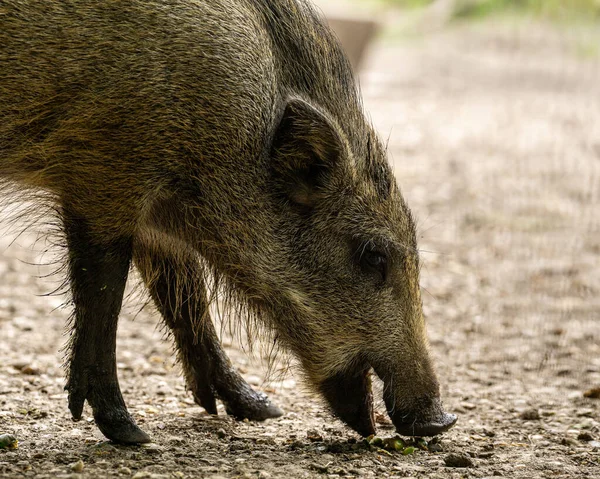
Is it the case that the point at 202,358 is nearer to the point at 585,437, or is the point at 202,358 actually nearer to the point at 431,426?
the point at 431,426

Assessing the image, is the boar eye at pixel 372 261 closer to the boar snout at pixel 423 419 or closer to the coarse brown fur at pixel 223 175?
the coarse brown fur at pixel 223 175

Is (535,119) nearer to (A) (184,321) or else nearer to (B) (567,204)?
(B) (567,204)

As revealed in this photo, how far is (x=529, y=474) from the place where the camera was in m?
4.60

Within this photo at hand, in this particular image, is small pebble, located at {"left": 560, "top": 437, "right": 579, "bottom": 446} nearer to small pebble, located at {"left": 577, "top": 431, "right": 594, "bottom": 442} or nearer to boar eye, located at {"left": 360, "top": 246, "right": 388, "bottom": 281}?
small pebble, located at {"left": 577, "top": 431, "right": 594, "bottom": 442}

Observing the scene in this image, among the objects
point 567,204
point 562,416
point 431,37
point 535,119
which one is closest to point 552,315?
point 562,416

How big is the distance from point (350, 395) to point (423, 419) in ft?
1.42

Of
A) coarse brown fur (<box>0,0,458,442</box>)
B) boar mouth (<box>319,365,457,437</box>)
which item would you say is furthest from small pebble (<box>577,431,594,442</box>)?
boar mouth (<box>319,365,457,437</box>)

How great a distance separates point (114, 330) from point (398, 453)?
4.98 ft

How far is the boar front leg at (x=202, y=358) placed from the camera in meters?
5.48

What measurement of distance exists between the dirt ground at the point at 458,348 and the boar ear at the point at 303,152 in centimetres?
107

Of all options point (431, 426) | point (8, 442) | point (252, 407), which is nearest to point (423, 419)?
point (431, 426)

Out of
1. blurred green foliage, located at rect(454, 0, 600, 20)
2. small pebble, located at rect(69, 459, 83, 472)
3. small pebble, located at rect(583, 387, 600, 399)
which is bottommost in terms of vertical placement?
small pebble, located at rect(69, 459, 83, 472)

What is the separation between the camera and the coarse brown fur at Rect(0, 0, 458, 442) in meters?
4.46

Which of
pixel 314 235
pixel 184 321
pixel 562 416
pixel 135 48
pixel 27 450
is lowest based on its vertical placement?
pixel 27 450
